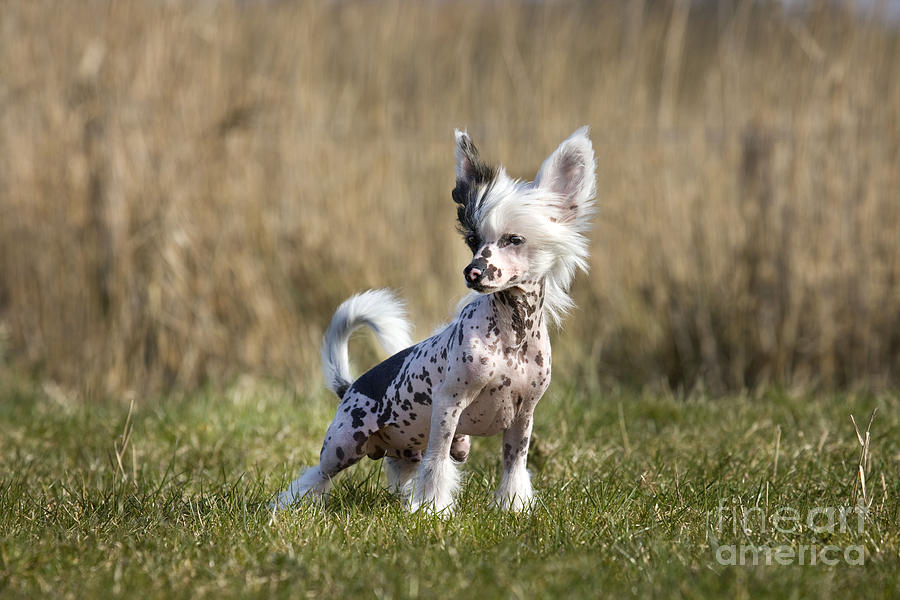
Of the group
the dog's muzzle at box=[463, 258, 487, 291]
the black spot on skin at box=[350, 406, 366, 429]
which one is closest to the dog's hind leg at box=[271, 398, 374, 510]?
the black spot on skin at box=[350, 406, 366, 429]

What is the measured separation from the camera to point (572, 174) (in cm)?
310

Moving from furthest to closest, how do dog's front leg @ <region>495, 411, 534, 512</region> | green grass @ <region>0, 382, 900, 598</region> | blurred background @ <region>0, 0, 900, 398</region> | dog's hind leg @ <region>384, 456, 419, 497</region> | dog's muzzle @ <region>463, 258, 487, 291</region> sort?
blurred background @ <region>0, 0, 900, 398</region> < dog's hind leg @ <region>384, 456, 419, 497</region> < dog's front leg @ <region>495, 411, 534, 512</region> < dog's muzzle @ <region>463, 258, 487, 291</region> < green grass @ <region>0, 382, 900, 598</region>

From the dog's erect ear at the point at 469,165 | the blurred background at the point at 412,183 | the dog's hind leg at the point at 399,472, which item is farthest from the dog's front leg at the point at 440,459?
the blurred background at the point at 412,183

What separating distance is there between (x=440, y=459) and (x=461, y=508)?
290 mm

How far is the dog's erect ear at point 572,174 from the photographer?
3.06 meters

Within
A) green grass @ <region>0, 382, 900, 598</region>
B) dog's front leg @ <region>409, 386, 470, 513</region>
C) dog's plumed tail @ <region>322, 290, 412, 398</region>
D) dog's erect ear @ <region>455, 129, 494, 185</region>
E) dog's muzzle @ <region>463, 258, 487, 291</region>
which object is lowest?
green grass @ <region>0, 382, 900, 598</region>

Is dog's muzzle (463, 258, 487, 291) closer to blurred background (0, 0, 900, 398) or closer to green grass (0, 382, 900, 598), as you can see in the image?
green grass (0, 382, 900, 598)

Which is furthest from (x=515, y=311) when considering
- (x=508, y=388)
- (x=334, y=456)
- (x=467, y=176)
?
(x=334, y=456)

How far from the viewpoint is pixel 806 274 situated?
607cm

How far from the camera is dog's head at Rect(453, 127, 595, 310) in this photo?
294cm

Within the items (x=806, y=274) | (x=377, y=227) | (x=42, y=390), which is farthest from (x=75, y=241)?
(x=806, y=274)

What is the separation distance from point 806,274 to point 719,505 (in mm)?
3149

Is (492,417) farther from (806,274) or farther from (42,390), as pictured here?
(42,390)

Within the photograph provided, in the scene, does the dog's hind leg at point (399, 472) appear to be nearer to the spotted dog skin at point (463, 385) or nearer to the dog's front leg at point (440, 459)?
the spotted dog skin at point (463, 385)
